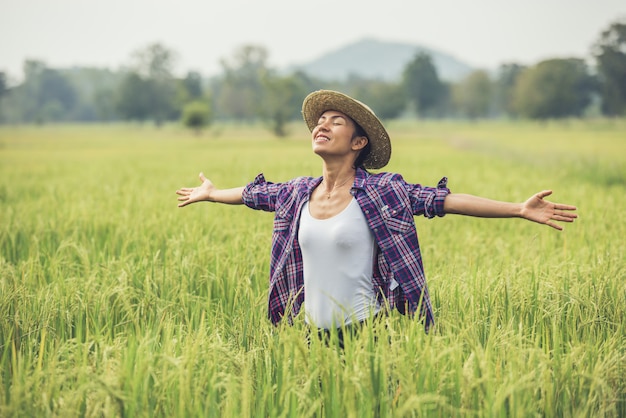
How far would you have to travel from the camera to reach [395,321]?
9.63 ft

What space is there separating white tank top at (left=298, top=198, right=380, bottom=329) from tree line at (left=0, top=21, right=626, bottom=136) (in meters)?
52.5

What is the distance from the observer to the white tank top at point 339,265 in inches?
102

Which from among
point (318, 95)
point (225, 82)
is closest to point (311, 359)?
point (318, 95)

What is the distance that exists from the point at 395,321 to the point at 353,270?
474mm

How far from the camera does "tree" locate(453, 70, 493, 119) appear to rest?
102 meters

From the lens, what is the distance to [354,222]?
262cm

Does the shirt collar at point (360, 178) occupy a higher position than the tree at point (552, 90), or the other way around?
the tree at point (552, 90)

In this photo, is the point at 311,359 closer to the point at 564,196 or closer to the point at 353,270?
the point at 353,270

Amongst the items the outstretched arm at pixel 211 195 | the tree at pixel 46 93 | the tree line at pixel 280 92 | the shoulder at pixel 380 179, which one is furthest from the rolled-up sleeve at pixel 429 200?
the tree at pixel 46 93

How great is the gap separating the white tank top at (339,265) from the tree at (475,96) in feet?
340

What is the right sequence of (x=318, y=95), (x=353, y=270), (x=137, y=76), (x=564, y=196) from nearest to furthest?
(x=353, y=270) → (x=318, y=95) → (x=564, y=196) → (x=137, y=76)

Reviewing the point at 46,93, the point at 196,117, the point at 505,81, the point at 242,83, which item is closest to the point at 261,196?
the point at 196,117

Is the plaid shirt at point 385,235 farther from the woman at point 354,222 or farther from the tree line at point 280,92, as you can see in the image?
the tree line at point 280,92

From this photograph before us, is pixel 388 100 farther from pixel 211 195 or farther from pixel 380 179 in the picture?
pixel 380 179
